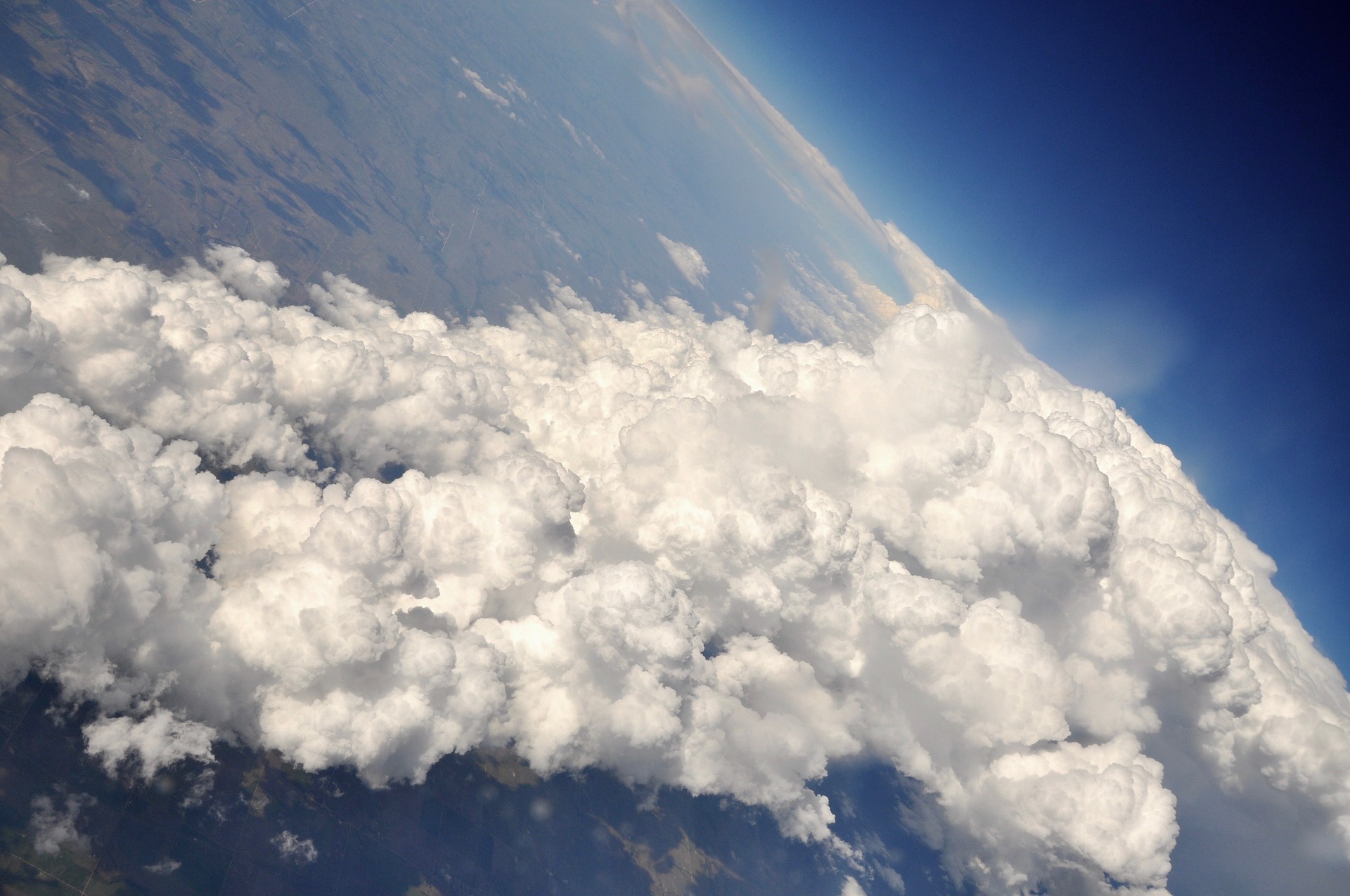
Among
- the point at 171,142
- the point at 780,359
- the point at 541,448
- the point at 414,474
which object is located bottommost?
the point at 171,142

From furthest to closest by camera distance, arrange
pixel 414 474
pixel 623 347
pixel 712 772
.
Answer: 1. pixel 623 347
2. pixel 712 772
3. pixel 414 474

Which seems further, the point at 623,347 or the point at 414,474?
the point at 623,347

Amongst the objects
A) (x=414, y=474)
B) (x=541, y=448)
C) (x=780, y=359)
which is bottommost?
(x=541, y=448)

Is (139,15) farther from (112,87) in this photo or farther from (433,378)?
(433,378)

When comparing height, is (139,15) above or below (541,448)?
below

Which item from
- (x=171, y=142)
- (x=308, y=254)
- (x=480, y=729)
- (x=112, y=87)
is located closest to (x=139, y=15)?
(x=112, y=87)

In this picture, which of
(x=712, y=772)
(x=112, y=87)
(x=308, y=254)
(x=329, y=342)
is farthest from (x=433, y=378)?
(x=112, y=87)

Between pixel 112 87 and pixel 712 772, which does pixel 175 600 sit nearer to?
pixel 712 772

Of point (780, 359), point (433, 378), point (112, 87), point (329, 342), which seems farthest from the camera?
point (112, 87)

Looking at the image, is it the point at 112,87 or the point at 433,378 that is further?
the point at 112,87

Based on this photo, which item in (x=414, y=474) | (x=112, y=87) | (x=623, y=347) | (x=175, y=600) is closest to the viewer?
(x=175, y=600)
